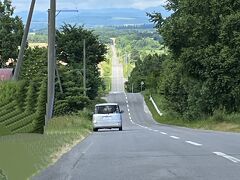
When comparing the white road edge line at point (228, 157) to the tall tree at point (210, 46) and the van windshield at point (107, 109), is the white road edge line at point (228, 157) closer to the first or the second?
the van windshield at point (107, 109)

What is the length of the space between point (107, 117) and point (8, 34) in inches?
1713

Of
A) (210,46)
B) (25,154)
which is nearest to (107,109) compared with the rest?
(210,46)

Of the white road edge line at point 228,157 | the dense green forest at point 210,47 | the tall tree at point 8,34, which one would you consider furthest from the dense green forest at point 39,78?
the dense green forest at point 210,47

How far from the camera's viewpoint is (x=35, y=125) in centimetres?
1683

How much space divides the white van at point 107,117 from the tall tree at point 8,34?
135 ft

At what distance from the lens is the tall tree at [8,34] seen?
7706 cm

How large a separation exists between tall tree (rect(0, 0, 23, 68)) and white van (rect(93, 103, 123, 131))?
41.3 meters

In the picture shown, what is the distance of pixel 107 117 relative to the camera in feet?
124

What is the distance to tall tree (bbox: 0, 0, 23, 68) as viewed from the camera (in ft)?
253

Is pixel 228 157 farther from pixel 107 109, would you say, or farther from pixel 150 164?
pixel 107 109

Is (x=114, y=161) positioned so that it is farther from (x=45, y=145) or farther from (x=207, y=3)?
(x=207, y=3)

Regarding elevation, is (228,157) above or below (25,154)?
below

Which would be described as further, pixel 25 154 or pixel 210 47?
pixel 210 47

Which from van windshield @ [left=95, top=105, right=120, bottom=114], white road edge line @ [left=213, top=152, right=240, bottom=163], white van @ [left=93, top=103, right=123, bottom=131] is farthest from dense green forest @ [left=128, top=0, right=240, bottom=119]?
white road edge line @ [left=213, top=152, right=240, bottom=163]
